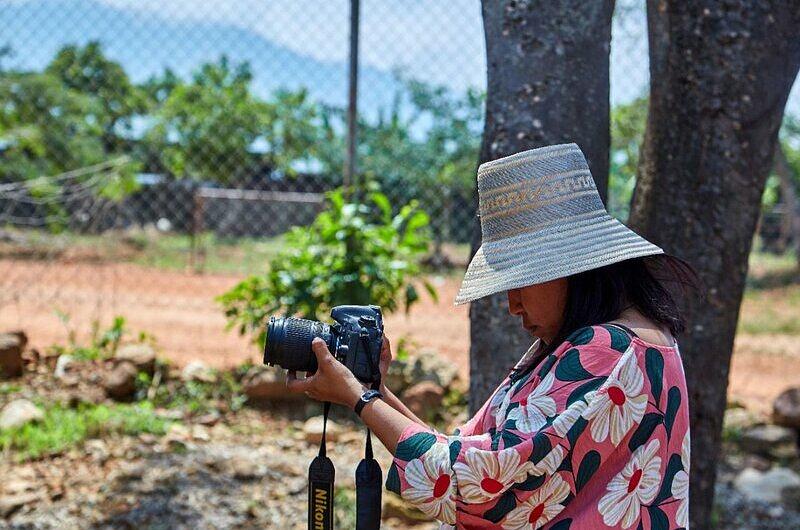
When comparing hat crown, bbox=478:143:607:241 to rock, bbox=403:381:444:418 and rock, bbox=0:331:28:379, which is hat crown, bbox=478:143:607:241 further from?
rock, bbox=0:331:28:379

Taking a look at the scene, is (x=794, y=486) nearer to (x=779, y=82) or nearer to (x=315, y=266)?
(x=779, y=82)

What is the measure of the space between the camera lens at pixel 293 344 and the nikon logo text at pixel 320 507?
269 millimetres

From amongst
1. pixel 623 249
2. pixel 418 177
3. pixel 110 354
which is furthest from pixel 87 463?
pixel 418 177

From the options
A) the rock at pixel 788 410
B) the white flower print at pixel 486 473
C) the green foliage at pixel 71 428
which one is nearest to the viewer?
the white flower print at pixel 486 473

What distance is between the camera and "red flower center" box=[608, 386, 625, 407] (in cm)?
140

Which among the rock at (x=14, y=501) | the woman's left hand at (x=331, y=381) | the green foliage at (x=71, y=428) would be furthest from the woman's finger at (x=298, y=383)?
the green foliage at (x=71, y=428)

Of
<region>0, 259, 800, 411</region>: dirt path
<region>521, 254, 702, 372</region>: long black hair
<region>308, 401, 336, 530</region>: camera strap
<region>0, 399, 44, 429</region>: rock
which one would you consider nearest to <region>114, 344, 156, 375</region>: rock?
<region>0, 259, 800, 411</region>: dirt path

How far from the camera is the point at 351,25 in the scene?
4.87 meters

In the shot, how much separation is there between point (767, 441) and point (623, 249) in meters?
3.55

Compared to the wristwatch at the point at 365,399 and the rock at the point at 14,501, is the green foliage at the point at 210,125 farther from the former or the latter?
the wristwatch at the point at 365,399

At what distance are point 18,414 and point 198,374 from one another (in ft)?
3.30

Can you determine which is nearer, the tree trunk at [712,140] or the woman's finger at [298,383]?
the woman's finger at [298,383]

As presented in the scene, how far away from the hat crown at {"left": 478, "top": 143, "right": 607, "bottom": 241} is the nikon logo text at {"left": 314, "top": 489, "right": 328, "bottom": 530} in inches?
25.2

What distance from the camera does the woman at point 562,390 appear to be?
4.61ft
